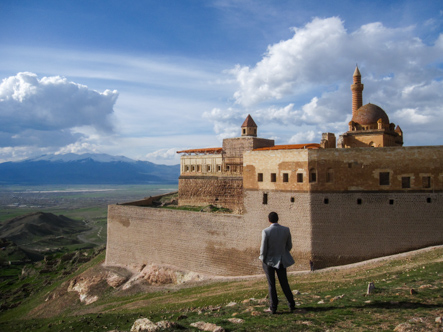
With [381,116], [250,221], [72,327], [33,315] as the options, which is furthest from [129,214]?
[381,116]

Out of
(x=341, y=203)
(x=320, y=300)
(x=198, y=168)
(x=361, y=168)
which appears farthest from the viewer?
(x=198, y=168)

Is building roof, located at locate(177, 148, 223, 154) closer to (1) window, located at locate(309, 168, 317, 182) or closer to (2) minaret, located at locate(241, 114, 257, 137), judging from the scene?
(2) minaret, located at locate(241, 114, 257, 137)

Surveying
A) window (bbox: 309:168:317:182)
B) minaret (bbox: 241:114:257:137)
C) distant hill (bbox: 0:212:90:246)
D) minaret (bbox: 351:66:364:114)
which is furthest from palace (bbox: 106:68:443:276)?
distant hill (bbox: 0:212:90:246)

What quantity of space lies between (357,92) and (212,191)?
46.4 feet

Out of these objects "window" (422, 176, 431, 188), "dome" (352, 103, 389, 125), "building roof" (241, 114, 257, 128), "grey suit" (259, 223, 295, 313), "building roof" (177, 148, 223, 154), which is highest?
"building roof" (241, 114, 257, 128)

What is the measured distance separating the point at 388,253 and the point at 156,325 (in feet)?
44.3

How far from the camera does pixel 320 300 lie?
36.1ft

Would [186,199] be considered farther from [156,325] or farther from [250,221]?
[156,325]

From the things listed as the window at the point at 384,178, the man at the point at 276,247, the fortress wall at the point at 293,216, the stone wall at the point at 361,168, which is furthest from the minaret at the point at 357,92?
the man at the point at 276,247

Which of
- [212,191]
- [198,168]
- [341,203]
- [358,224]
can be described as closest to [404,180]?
[358,224]

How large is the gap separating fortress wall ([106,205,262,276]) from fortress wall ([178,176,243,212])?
6393 mm

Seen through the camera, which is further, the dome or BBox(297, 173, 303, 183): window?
the dome

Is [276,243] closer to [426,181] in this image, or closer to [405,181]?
[405,181]

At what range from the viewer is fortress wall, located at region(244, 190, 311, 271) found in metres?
19.7
